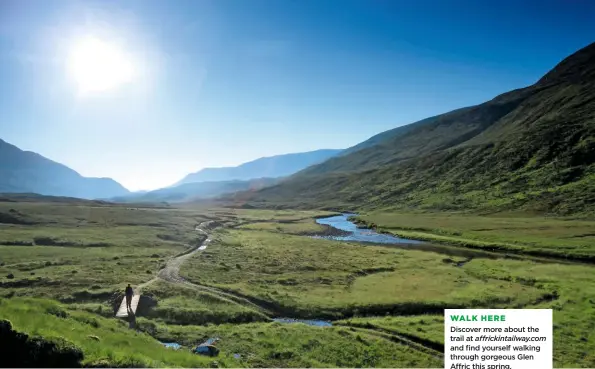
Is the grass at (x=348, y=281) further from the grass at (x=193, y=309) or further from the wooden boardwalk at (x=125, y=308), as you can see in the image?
the wooden boardwalk at (x=125, y=308)

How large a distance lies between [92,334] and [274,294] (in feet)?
87.4

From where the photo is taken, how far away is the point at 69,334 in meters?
19.3

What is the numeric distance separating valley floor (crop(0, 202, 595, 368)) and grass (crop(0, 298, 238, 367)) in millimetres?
116

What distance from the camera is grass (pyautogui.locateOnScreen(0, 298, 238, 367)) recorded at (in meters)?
16.7

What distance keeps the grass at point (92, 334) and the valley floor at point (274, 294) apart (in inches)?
4.6

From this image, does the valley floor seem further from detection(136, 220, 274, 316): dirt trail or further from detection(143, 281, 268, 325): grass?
detection(136, 220, 274, 316): dirt trail

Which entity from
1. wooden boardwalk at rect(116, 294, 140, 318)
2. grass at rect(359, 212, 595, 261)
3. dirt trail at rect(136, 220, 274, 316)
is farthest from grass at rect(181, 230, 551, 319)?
grass at rect(359, 212, 595, 261)

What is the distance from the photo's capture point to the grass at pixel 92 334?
16734mm

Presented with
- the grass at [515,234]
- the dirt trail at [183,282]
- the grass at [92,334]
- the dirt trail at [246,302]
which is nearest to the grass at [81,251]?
the dirt trail at [183,282]

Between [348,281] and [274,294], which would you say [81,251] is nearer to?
[274,294]

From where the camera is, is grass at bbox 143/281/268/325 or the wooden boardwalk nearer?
the wooden boardwalk

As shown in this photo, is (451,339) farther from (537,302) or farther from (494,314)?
(537,302)

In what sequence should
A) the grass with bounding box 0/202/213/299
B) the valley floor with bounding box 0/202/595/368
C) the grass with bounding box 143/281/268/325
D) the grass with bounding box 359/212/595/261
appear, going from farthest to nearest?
the grass with bounding box 359/212/595/261 < the grass with bounding box 0/202/213/299 < the grass with bounding box 143/281/268/325 < the valley floor with bounding box 0/202/595/368

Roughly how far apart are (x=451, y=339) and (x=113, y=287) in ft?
130
